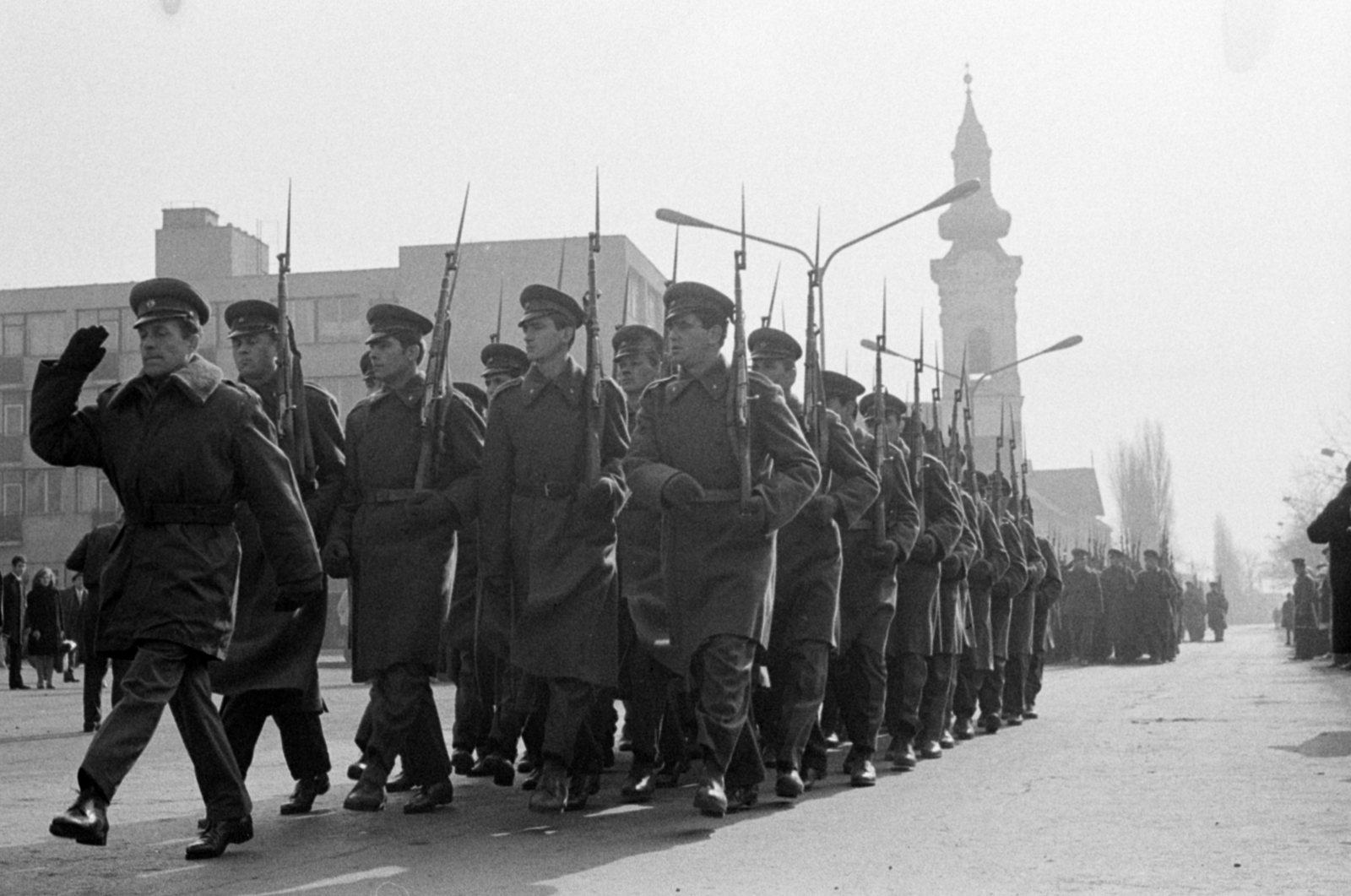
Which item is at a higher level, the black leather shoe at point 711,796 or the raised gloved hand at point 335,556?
the raised gloved hand at point 335,556

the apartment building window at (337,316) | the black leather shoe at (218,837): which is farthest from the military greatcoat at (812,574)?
the apartment building window at (337,316)

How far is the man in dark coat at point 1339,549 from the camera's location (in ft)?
34.7

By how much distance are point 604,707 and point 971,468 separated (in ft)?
22.5

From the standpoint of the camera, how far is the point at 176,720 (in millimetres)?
6738

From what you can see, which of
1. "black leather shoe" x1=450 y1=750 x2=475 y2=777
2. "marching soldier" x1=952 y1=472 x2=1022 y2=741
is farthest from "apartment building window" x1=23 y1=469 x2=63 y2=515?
"black leather shoe" x1=450 y1=750 x2=475 y2=777

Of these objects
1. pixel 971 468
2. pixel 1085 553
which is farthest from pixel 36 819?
pixel 1085 553

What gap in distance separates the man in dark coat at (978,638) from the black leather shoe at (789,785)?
456cm

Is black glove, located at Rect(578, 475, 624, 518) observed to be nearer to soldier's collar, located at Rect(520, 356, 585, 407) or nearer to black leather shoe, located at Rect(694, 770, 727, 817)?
soldier's collar, located at Rect(520, 356, 585, 407)

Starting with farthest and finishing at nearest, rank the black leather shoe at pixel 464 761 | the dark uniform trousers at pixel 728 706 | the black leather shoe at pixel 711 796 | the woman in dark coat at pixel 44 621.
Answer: the woman in dark coat at pixel 44 621 → the black leather shoe at pixel 464 761 → the dark uniform trousers at pixel 728 706 → the black leather shoe at pixel 711 796

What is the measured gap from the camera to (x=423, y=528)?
8477 mm

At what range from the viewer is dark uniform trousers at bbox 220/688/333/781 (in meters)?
8.20

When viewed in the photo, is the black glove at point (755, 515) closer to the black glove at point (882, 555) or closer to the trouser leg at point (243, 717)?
the black glove at point (882, 555)

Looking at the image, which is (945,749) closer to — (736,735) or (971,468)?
(971,468)

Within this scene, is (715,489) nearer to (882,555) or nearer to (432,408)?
(432,408)
